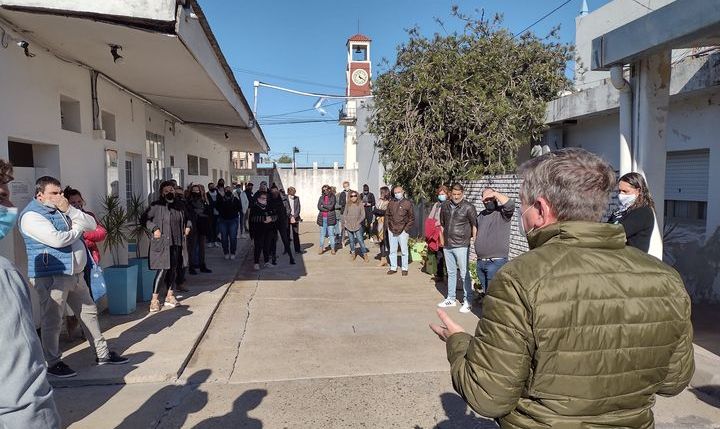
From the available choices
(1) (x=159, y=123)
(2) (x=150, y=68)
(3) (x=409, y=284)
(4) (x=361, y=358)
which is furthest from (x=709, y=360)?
(1) (x=159, y=123)

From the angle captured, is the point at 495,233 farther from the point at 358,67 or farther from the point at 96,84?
the point at 358,67

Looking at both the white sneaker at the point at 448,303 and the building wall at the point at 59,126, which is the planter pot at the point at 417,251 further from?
the building wall at the point at 59,126

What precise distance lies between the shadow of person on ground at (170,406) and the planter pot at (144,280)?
3053 millimetres

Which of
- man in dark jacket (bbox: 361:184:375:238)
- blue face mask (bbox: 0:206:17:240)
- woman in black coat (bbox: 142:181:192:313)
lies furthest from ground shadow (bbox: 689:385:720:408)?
man in dark jacket (bbox: 361:184:375:238)

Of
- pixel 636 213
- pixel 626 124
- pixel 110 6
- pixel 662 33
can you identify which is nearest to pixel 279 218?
pixel 110 6

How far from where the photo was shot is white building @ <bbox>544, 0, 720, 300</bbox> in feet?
16.3

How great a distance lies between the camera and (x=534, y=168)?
1711 mm

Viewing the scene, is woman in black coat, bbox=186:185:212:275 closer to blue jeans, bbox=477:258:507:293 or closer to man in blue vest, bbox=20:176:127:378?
man in blue vest, bbox=20:176:127:378

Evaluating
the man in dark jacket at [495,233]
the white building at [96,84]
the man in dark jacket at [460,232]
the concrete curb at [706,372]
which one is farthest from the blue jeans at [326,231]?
the concrete curb at [706,372]

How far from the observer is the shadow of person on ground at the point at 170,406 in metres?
3.68

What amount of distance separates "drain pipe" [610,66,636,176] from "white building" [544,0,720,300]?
1cm

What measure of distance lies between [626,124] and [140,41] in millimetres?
5255

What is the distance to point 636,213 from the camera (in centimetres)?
421

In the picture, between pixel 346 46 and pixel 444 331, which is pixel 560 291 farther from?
pixel 346 46
